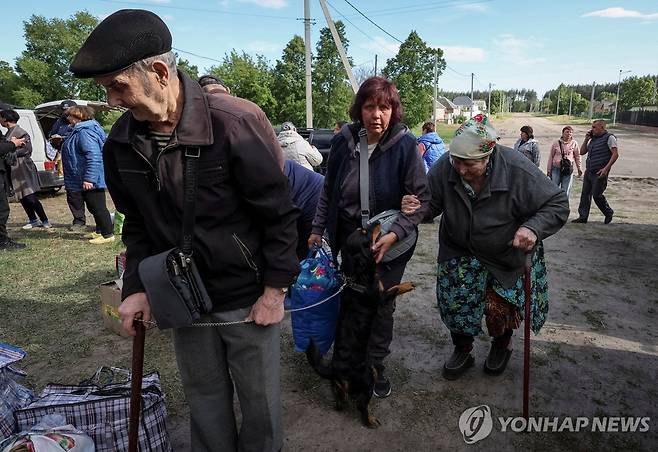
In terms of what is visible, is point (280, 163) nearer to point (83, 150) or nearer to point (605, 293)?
point (605, 293)

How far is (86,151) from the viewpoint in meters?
5.69

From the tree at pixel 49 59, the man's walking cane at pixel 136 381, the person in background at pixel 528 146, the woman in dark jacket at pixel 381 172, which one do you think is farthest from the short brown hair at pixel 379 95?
the tree at pixel 49 59

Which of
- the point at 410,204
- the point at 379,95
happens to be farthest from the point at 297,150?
the point at 410,204

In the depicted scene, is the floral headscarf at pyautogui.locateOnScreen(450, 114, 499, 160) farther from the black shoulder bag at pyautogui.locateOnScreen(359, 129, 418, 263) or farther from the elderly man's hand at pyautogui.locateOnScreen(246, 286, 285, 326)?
the elderly man's hand at pyautogui.locateOnScreen(246, 286, 285, 326)

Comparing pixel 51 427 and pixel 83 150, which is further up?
pixel 83 150

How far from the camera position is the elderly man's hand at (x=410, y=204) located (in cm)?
234

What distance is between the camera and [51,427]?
6.02 ft

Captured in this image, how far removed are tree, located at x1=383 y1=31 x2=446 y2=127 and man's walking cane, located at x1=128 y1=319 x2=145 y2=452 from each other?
30.0m

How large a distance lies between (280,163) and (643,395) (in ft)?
9.02

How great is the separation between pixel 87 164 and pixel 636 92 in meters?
64.7

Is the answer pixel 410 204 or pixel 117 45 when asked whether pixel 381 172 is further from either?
pixel 117 45

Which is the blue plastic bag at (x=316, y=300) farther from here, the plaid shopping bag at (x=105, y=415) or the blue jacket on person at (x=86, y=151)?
the blue jacket on person at (x=86, y=151)

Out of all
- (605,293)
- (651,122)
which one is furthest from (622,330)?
(651,122)

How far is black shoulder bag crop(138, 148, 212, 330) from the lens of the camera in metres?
1.47
